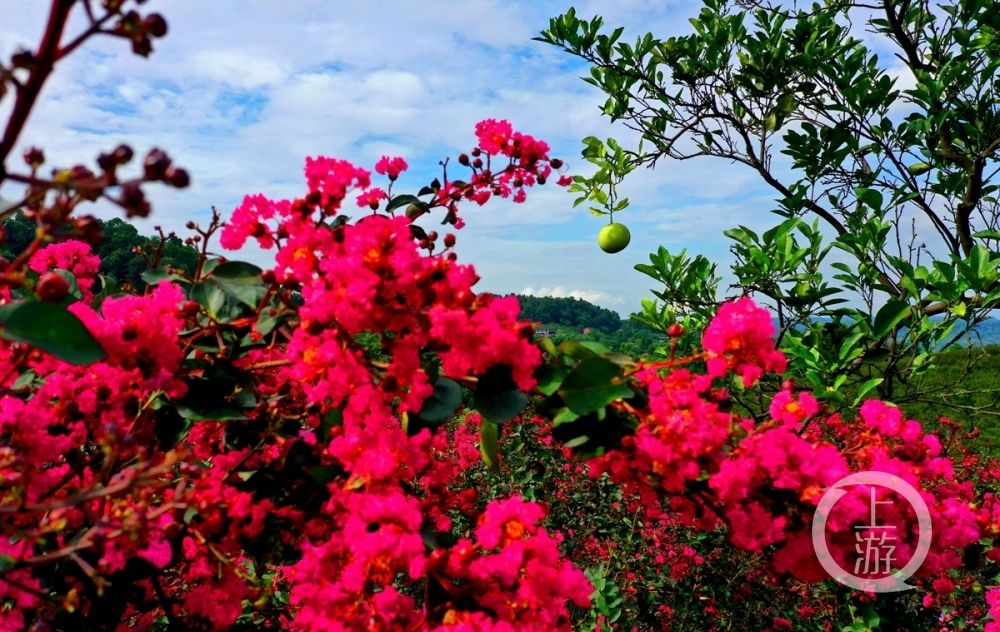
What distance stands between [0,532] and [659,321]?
2.73m

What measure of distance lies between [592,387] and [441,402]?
11.6 inches

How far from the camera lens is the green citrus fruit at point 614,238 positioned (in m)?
3.10

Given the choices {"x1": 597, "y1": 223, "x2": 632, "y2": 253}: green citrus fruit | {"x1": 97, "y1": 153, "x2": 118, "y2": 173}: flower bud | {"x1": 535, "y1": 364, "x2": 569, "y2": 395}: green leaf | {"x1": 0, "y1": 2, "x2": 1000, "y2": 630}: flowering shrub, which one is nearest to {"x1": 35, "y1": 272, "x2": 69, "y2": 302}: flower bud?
{"x1": 0, "y1": 2, "x2": 1000, "y2": 630}: flowering shrub

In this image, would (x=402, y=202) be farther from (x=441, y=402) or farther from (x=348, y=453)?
(x=348, y=453)

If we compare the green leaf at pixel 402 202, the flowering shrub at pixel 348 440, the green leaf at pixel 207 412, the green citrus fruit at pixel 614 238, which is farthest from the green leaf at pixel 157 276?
the green citrus fruit at pixel 614 238

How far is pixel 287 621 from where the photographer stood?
2.08m

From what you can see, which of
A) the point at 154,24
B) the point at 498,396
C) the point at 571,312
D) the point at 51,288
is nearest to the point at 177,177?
the point at 154,24

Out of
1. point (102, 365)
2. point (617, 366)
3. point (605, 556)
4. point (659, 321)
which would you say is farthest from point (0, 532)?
point (605, 556)

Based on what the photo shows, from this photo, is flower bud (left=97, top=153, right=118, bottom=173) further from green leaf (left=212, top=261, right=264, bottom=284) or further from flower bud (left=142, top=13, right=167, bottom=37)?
green leaf (left=212, top=261, right=264, bottom=284)

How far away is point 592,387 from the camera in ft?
3.98

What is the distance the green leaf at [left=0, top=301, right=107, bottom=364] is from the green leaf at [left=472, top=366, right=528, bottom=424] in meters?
0.62

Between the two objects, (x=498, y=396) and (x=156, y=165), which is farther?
(x=498, y=396)

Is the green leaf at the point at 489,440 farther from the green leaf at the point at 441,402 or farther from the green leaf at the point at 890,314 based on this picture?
the green leaf at the point at 890,314

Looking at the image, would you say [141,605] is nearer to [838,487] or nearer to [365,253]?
[365,253]
